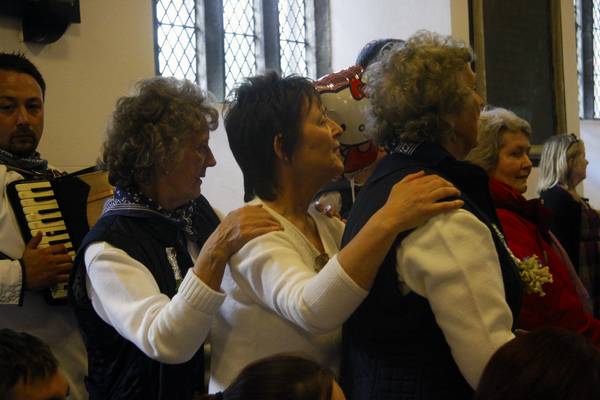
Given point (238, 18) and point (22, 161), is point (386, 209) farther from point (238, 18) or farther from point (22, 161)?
point (238, 18)

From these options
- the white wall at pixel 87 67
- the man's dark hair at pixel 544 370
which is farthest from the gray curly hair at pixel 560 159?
the man's dark hair at pixel 544 370

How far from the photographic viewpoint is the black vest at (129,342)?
6.44 ft

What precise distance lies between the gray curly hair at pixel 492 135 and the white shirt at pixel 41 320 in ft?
5.11

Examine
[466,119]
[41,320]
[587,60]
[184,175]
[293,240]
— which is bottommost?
[41,320]

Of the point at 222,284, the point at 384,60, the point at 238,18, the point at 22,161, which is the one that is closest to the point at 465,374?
the point at 222,284

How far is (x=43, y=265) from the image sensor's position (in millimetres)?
2258

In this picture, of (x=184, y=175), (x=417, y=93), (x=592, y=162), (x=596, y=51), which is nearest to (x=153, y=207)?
(x=184, y=175)

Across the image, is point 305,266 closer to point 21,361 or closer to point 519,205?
point 21,361

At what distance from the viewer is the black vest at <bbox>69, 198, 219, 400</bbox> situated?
1.96 metres

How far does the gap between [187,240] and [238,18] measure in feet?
8.91

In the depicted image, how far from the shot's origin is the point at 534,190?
5602 millimetres

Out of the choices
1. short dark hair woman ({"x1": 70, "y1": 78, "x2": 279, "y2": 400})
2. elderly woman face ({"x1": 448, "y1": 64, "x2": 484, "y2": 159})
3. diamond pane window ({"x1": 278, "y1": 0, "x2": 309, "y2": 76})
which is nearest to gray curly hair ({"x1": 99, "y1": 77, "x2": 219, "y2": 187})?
short dark hair woman ({"x1": 70, "y1": 78, "x2": 279, "y2": 400})

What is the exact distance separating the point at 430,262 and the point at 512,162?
54.7 inches

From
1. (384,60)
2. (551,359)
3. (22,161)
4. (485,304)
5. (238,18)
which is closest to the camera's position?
(551,359)
